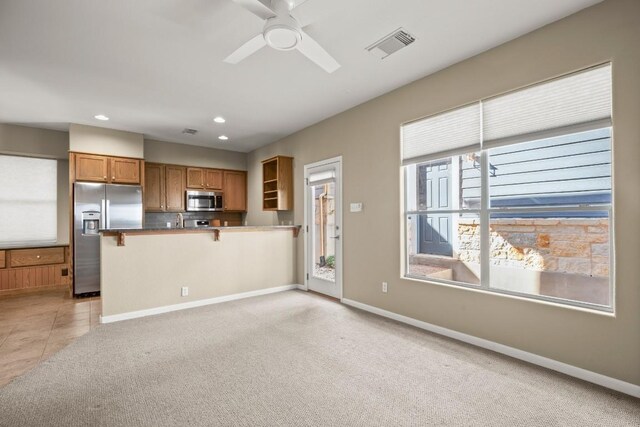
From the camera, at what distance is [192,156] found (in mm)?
6520

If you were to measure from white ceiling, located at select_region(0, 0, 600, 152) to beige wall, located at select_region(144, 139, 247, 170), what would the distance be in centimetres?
135

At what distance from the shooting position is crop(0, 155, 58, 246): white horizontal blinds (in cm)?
534

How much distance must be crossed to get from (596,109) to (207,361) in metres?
3.75

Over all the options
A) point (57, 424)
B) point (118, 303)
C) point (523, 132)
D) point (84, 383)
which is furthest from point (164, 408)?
point (523, 132)

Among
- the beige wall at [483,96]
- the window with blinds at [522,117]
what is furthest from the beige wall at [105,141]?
the window with blinds at [522,117]

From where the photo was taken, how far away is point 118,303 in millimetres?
3848

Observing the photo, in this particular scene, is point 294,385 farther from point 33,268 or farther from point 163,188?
point 33,268

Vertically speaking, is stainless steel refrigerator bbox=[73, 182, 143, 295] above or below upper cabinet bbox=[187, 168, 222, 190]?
below

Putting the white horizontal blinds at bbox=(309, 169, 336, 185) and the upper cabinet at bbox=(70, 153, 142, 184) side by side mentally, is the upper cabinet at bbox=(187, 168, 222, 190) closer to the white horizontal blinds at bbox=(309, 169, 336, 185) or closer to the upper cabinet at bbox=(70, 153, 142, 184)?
the upper cabinet at bbox=(70, 153, 142, 184)

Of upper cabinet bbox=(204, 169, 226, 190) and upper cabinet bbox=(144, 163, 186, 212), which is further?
upper cabinet bbox=(204, 169, 226, 190)

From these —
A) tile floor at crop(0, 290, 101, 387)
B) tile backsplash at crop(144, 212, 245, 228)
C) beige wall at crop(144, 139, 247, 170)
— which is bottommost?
tile floor at crop(0, 290, 101, 387)

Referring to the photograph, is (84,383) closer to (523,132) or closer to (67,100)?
(67,100)

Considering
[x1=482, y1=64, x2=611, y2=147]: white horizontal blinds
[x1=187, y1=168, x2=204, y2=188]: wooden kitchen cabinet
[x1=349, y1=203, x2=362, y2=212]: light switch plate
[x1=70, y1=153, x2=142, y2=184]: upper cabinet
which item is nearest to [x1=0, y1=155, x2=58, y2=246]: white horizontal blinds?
[x1=70, y1=153, x2=142, y2=184]: upper cabinet

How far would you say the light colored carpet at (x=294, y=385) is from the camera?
1.95 metres
